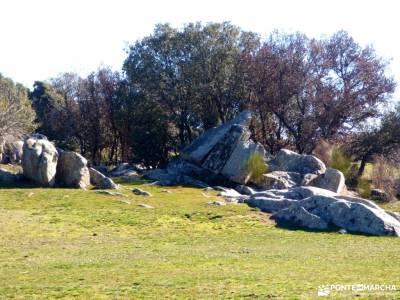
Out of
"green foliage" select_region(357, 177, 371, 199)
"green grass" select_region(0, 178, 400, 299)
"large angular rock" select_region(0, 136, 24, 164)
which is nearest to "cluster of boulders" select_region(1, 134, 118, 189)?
"green grass" select_region(0, 178, 400, 299)

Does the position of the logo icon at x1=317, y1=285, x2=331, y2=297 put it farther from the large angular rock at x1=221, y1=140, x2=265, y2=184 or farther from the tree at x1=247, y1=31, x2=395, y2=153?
the tree at x1=247, y1=31, x2=395, y2=153

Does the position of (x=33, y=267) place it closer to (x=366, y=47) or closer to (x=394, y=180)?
(x=394, y=180)

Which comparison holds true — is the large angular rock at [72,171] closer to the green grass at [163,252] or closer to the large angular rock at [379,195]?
the green grass at [163,252]

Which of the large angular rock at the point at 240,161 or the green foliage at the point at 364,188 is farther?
the green foliage at the point at 364,188

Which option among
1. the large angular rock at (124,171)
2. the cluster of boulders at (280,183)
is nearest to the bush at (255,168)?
the cluster of boulders at (280,183)

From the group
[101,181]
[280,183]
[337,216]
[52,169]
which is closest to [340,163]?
[280,183]

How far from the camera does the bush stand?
5475 cm

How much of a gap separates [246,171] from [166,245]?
1124 inches

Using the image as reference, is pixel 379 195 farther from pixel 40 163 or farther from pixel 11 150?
pixel 11 150

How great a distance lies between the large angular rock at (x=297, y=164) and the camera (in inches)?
2159

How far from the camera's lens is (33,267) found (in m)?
20.8

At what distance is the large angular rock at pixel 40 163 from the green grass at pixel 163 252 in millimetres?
2494

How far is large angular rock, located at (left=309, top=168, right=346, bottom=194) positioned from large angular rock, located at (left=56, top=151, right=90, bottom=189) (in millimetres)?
19834

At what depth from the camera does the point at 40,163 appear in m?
47.3
